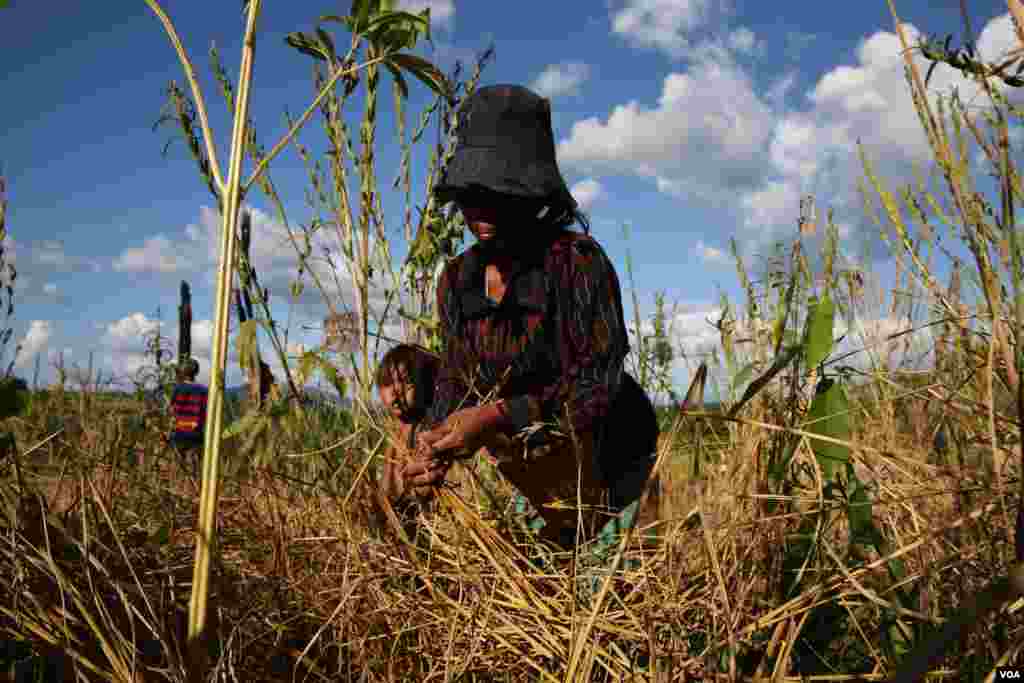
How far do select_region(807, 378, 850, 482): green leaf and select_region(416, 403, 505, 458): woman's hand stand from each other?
1.86 ft

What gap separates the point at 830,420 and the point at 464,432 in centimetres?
61

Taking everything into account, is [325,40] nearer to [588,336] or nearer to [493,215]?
[493,215]

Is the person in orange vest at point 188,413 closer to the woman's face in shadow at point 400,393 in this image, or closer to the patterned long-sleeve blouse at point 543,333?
the woman's face in shadow at point 400,393

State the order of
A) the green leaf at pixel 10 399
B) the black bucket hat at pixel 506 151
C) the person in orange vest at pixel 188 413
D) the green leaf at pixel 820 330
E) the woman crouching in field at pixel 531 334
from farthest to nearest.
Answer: the person in orange vest at pixel 188 413, the black bucket hat at pixel 506 151, the woman crouching in field at pixel 531 334, the green leaf at pixel 10 399, the green leaf at pixel 820 330

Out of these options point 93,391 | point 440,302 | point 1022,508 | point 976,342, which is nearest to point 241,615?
point 440,302

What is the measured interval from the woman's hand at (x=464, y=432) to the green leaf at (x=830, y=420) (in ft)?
1.86

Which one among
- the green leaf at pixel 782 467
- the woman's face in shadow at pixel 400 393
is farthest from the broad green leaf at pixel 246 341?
the green leaf at pixel 782 467

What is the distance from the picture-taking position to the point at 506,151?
1444mm

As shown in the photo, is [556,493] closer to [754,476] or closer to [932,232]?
[754,476]

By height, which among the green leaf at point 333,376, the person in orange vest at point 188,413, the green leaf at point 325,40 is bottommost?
the person in orange vest at point 188,413

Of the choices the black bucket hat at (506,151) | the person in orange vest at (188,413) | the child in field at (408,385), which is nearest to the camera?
the black bucket hat at (506,151)

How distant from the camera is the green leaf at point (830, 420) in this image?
868 millimetres

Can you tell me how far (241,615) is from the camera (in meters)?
1.09

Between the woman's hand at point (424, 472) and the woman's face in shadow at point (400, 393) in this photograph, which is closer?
the woman's hand at point (424, 472)
